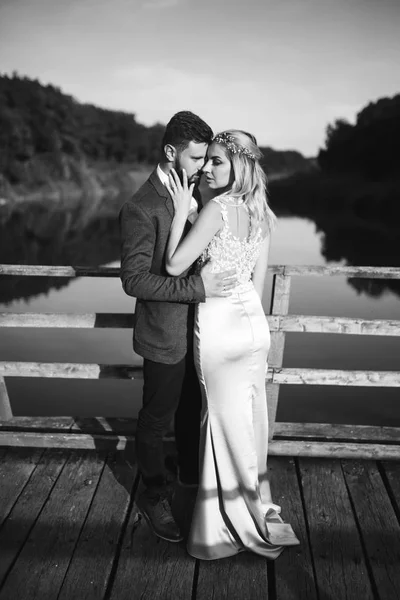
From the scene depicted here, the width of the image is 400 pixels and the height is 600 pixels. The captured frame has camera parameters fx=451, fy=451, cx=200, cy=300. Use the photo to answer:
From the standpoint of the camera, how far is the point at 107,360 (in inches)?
361

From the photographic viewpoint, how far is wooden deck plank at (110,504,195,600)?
90.0 inches

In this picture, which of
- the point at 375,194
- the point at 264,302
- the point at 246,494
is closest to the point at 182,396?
the point at 246,494

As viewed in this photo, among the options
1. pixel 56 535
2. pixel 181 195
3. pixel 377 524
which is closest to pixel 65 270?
pixel 181 195

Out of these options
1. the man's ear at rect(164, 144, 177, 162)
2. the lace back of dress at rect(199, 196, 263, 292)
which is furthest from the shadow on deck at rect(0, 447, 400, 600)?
the man's ear at rect(164, 144, 177, 162)

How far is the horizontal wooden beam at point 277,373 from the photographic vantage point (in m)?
3.08

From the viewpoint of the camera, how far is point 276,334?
3.01m

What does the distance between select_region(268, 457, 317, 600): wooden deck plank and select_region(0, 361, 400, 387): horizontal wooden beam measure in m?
0.65

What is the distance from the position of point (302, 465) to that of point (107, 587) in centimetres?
156

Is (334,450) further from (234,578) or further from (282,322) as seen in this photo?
(234,578)

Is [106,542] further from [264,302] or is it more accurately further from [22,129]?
[22,129]

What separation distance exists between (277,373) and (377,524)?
107 cm

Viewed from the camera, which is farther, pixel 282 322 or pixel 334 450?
pixel 334 450

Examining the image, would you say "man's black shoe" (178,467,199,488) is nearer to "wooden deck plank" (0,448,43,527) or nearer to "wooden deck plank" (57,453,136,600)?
"wooden deck plank" (57,453,136,600)

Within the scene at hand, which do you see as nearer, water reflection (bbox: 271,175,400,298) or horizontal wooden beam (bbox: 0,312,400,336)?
horizontal wooden beam (bbox: 0,312,400,336)
